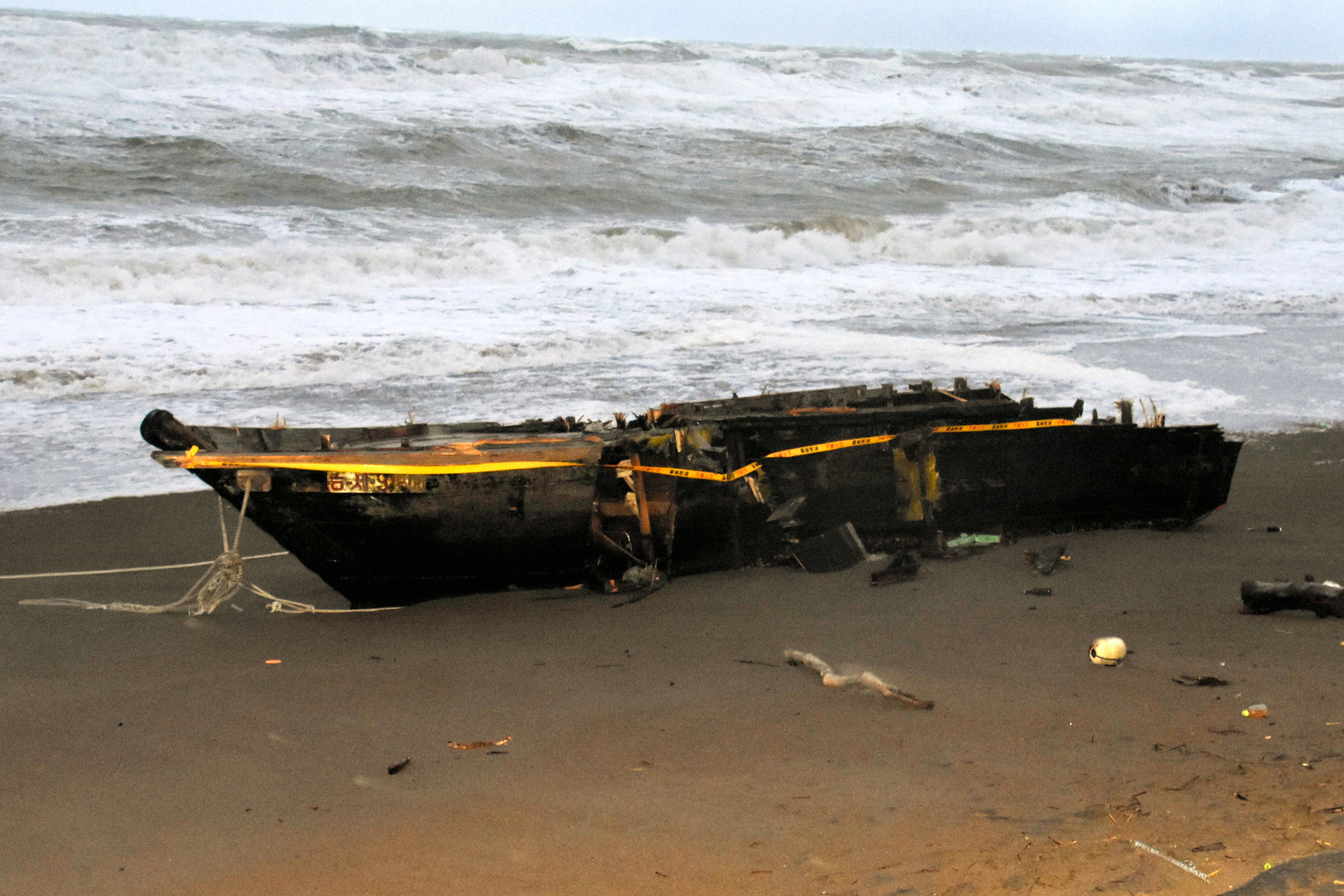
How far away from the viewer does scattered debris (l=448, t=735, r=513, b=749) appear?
3.81m

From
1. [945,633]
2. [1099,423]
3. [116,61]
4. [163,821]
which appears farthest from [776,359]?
[116,61]

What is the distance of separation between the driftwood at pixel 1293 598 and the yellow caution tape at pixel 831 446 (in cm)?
166

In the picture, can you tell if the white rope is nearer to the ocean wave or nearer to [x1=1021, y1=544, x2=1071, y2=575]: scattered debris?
[x1=1021, y1=544, x2=1071, y2=575]: scattered debris

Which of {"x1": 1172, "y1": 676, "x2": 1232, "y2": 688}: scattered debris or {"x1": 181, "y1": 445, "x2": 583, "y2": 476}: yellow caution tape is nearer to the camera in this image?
{"x1": 1172, "y1": 676, "x2": 1232, "y2": 688}: scattered debris

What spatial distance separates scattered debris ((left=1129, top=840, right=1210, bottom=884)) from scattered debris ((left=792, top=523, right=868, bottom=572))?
8.93 feet

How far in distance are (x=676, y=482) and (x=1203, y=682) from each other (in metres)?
2.36

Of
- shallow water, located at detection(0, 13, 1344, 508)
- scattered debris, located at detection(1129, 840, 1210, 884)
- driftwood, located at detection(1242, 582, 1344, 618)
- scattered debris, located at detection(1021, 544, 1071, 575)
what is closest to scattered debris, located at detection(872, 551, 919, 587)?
scattered debris, located at detection(1021, 544, 1071, 575)

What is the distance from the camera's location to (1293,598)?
484 cm

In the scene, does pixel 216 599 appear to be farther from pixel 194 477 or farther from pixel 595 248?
pixel 595 248

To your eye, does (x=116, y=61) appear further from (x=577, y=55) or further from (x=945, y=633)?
(x=945, y=633)

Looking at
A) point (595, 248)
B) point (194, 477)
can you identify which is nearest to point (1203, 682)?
point (194, 477)

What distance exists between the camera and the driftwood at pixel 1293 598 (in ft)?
15.6

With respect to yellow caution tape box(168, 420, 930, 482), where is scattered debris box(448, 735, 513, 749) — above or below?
Answer: below

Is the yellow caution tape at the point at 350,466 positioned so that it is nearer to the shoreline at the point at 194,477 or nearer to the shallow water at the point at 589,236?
the shoreline at the point at 194,477
